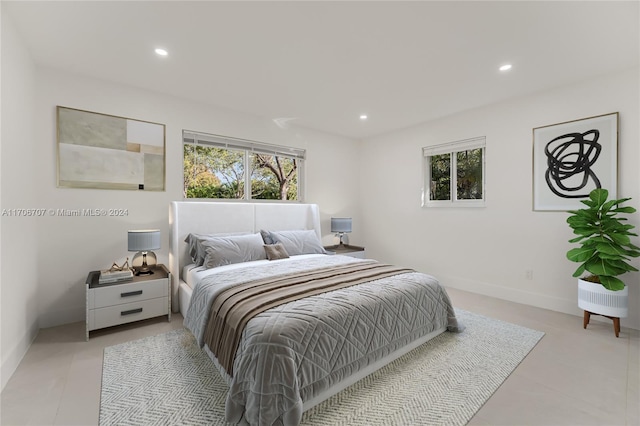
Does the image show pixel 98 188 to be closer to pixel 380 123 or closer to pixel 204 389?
pixel 204 389

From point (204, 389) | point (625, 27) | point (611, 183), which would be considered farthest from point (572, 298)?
point (204, 389)

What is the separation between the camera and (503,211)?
3.70 metres

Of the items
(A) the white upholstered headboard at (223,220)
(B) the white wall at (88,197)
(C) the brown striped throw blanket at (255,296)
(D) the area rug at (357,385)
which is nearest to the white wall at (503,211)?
(D) the area rug at (357,385)

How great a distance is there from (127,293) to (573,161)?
488 cm

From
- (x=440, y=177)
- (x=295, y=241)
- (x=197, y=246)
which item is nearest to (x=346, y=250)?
(x=295, y=241)

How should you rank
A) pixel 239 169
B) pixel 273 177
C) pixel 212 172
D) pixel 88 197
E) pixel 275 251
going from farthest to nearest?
pixel 273 177
pixel 239 169
pixel 212 172
pixel 275 251
pixel 88 197

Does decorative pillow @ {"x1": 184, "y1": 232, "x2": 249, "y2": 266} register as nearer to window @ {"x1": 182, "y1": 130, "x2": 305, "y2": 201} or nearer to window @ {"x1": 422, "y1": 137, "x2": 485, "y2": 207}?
window @ {"x1": 182, "y1": 130, "x2": 305, "y2": 201}

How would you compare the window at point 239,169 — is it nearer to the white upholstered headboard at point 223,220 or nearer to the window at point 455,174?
the white upholstered headboard at point 223,220

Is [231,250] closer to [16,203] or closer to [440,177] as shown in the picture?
[16,203]

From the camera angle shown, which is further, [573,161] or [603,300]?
[573,161]

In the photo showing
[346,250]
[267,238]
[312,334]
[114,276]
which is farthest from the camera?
[346,250]

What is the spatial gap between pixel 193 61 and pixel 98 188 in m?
1.70

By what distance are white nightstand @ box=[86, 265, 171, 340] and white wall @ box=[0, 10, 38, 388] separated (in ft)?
1.41

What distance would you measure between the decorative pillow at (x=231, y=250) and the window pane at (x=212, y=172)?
2.97 ft
